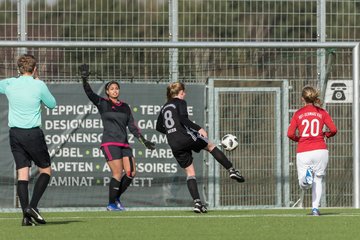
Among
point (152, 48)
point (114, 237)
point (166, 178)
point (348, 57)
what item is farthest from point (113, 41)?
point (114, 237)

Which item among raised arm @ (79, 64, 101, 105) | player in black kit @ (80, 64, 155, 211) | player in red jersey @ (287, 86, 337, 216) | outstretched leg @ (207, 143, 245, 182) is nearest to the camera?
player in red jersey @ (287, 86, 337, 216)

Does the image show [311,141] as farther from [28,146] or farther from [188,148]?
[28,146]

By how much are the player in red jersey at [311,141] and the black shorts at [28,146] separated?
10.4ft

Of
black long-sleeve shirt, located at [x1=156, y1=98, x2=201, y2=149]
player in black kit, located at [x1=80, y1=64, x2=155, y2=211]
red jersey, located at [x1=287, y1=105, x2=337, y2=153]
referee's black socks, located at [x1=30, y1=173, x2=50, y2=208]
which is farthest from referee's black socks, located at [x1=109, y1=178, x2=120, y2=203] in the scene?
referee's black socks, located at [x1=30, y1=173, x2=50, y2=208]

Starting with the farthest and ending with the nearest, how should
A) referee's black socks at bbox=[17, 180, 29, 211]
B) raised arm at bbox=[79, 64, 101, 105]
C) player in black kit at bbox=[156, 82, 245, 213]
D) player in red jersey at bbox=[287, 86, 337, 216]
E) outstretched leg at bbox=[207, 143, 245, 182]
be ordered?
raised arm at bbox=[79, 64, 101, 105] < player in black kit at bbox=[156, 82, 245, 213] < outstretched leg at bbox=[207, 143, 245, 182] < player in red jersey at bbox=[287, 86, 337, 216] < referee's black socks at bbox=[17, 180, 29, 211]

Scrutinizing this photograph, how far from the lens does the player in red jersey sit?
15.2 meters

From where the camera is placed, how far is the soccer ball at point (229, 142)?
56.0 ft

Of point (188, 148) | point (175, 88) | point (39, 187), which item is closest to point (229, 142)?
point (188, 148)

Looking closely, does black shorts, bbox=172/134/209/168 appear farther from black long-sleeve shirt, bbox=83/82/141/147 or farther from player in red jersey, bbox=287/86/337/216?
player in red jersey, bbox=287/86/337/216

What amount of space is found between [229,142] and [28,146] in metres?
4.30

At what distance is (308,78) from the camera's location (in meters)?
18.8

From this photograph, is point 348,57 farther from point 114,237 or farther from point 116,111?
point 114,237

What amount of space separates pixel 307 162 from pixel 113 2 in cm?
523

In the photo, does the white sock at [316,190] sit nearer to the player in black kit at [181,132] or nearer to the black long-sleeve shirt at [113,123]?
the player in black kit at [181,132]
